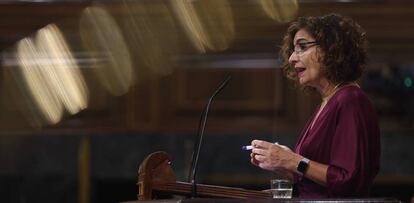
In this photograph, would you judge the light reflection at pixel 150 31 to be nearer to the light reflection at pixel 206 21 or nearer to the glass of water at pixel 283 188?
the light reflection at pixel 206 21

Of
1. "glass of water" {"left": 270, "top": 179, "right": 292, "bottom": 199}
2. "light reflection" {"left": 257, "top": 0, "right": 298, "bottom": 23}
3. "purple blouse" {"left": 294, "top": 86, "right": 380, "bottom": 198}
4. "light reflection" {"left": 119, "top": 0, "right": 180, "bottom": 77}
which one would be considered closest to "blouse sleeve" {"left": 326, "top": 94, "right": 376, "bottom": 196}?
"purple blouse" {"left": 294, "top": 86, "right": 380, "bottom": 198}

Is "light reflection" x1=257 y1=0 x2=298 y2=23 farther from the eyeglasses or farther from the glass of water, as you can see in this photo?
the glass of water

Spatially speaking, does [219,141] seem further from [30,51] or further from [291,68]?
[291,68]

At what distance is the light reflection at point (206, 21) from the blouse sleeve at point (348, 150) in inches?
90.2

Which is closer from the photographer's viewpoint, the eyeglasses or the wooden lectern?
the wooden lectern

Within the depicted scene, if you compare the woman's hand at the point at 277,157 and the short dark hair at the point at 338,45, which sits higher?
the short dark hair at the point at 338,45

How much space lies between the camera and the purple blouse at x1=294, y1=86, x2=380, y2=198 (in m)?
2.51

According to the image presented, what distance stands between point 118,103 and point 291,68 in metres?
2.17

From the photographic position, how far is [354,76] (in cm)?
274

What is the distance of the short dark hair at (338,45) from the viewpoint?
270 centimetres

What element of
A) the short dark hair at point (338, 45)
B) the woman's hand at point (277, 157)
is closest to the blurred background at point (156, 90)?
the short dark hair at point (338, 45)

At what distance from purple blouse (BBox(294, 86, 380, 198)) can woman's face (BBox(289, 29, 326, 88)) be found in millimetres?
89

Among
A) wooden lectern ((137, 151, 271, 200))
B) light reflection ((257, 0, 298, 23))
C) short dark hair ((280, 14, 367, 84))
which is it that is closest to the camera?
wooden lectern ((137, 151, 271, 200))

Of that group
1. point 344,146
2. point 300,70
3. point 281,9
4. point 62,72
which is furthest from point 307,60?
point 62,72
